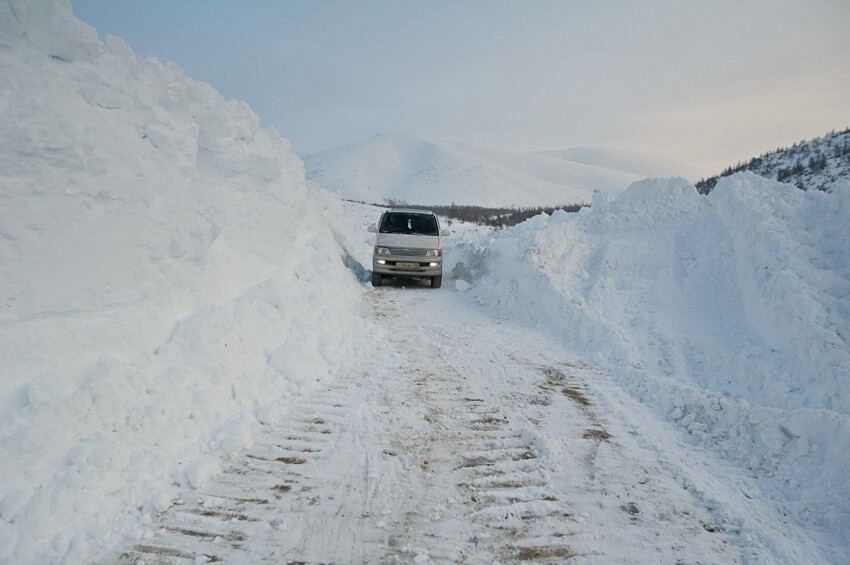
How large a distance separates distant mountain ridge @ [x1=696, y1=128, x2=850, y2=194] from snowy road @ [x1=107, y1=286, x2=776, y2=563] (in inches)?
447

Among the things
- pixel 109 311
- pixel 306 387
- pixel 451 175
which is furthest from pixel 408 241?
pixel 451 175

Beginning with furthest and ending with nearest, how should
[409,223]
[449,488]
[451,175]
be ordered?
[451,175] → [409,223] → [449,488]

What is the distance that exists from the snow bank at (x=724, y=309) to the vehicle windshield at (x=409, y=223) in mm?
1986

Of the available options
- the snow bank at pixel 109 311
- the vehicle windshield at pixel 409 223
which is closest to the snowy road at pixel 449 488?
the snow bank at pixel 109 311

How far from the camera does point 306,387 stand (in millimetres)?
5652

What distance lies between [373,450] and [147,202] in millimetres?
3695

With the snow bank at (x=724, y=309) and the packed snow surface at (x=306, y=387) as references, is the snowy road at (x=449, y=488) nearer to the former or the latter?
the packed snow surface at (x=306, y=387)

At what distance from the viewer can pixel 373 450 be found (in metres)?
4.38

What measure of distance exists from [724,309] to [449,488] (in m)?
6.62

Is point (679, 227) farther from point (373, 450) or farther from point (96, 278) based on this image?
point (96, 278)


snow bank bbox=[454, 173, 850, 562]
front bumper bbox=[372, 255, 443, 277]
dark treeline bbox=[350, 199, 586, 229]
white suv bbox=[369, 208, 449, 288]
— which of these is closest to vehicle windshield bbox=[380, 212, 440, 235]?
white suv bbox=[369, 208, 449, 288]

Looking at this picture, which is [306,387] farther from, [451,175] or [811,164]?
[451,175]

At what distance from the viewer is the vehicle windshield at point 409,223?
12820 millimetres

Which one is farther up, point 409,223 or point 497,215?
point 497,215
